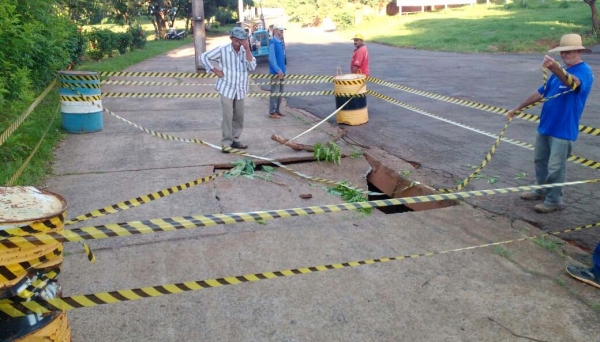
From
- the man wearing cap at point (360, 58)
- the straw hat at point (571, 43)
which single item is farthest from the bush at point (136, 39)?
the straw hat at point (571, 43)

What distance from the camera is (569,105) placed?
17.4 ft

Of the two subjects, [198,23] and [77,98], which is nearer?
[77,98]

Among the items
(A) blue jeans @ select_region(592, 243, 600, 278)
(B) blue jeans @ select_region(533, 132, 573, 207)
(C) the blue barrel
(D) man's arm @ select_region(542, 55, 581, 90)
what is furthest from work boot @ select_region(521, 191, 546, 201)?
(C) the blue barrel

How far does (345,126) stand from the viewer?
997 centimetres

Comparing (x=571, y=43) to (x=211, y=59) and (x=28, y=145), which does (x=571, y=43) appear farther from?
→ (x=28, y=145)

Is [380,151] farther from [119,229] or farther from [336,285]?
[119,229]

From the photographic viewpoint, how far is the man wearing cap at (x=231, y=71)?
787 centimetres

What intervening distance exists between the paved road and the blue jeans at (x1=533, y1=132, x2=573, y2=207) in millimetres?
214

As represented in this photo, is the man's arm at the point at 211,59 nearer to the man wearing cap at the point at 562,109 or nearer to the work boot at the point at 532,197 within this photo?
the man wearing cap at the point at 562,109

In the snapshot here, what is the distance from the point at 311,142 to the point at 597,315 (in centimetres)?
546

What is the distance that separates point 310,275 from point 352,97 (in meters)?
6.04

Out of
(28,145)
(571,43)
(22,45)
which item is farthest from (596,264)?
(28,145)

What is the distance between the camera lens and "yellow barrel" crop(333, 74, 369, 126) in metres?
9.82

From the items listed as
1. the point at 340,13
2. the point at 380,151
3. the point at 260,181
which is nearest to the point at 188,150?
the point at 260,181
